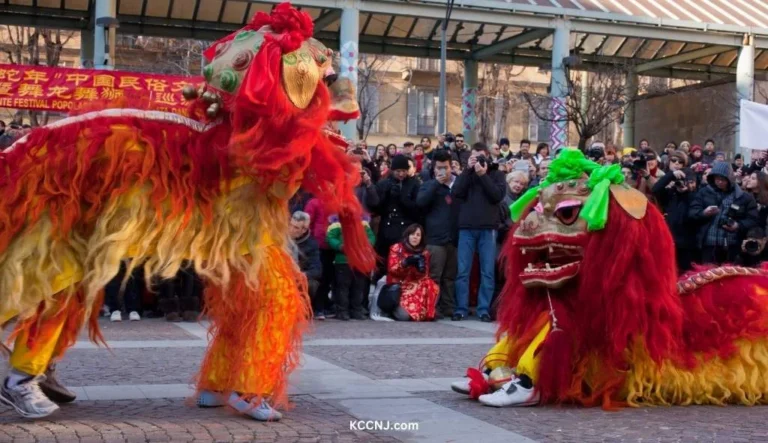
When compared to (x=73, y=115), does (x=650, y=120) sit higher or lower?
higher

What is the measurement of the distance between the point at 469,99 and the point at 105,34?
966cm

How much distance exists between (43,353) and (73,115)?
1.17 meters

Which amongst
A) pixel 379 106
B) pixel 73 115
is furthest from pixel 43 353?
pixel 379 106

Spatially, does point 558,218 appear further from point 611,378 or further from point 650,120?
point 650,120

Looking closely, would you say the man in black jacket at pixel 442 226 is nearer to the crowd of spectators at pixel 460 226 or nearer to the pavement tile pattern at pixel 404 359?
the crowd of spectators at pixel 460 226

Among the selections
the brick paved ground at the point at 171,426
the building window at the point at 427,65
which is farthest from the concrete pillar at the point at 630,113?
the brick paved ground at the point at 171,426

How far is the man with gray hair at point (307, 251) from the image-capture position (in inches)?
432

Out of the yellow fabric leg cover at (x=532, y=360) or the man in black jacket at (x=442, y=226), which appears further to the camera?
the man in black jacket at (x=442, y=226)

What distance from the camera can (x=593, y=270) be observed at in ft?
19.2

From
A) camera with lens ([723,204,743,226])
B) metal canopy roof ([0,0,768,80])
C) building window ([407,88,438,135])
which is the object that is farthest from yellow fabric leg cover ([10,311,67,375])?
building window ([407,88,438,135])

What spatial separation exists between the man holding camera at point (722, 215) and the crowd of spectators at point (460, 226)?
11mm

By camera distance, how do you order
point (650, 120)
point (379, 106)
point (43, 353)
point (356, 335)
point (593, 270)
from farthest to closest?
point (379, 106) → point (650, 120) → point (356, 335) → point (593, 270) → point (43, 353)

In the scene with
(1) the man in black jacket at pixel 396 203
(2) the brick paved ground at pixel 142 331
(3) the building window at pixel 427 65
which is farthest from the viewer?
(3) the building window at pixel 427 65

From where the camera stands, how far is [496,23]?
69.6 ft
